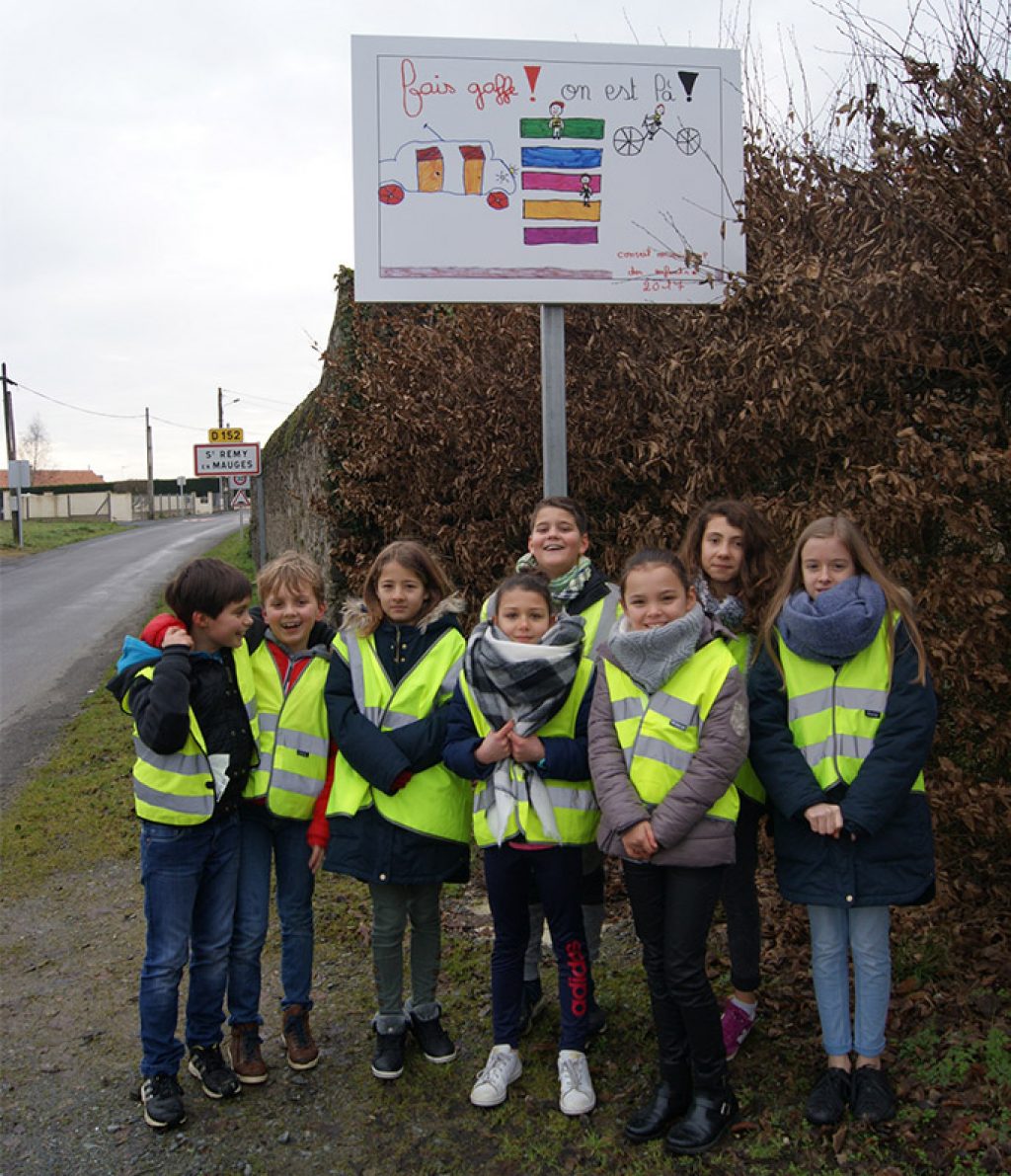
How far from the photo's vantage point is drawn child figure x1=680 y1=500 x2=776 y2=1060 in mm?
3455

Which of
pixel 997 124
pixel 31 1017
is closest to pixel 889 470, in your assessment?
pixel 997 124

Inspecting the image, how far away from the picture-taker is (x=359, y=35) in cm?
425

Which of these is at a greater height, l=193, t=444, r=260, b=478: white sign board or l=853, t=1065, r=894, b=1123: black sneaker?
l=193, t=444, r=260, b=478: white sign board

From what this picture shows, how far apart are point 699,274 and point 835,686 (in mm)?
2001

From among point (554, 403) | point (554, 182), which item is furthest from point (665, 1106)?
point (554, 182)

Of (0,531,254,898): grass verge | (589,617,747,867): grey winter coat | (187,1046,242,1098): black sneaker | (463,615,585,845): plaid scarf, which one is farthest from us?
(0,531,254,898): grass verge

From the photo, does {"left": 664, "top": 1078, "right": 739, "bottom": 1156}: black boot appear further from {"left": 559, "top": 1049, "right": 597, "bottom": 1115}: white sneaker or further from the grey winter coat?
the grey winter coat

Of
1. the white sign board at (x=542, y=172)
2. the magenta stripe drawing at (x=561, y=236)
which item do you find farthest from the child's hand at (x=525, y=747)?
the magenta stripe drawing at (x=561, y=236)

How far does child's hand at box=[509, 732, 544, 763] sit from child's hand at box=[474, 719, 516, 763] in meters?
0.02

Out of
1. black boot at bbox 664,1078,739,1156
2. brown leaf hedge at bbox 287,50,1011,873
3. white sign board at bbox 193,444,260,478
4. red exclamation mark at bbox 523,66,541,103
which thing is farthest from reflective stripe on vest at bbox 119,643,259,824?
white sign board at bbox 193,444,260,478

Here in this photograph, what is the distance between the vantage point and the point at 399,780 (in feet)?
11.6

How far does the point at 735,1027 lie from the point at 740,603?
4.65ft

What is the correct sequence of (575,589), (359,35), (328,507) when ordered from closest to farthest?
(575,589), (359,35), (328,507)

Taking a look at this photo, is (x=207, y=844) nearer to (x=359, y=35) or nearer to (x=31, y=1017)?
(x=31, y=1017)
